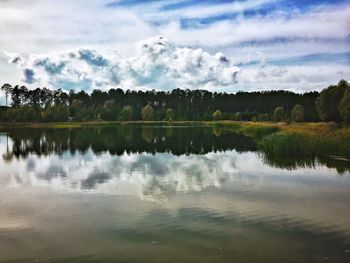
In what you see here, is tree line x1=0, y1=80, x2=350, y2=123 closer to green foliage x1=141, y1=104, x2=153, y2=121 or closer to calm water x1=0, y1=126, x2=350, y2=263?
green foliage x1=141, y1=104, x2=153, y2=121

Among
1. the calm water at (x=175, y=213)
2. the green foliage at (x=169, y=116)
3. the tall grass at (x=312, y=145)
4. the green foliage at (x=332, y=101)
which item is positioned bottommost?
the calm water at (x=175, y=213)

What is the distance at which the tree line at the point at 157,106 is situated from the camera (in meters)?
112

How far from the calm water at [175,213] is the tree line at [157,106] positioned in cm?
7248

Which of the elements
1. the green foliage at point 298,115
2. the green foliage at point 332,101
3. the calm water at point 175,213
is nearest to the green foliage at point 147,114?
the green foliage at point 298,115

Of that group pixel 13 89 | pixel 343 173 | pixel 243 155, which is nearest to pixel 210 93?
pixel 13 89

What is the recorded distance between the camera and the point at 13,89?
14312cm

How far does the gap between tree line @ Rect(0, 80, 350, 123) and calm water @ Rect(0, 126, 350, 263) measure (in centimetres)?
7248

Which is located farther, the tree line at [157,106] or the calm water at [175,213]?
the tree line at [157,106]

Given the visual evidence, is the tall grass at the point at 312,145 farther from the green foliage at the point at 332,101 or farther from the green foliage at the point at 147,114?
the green foliage at the point at 147,114

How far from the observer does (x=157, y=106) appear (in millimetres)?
173125

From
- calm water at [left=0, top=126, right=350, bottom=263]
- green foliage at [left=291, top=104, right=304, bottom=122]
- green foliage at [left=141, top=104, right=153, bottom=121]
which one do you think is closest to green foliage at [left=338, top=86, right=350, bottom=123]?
calm water at [left=0, top=126, right=350, bottom=263]

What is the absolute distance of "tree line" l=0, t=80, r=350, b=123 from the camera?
112m

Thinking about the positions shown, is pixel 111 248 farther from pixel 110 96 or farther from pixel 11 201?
pixel 110 96

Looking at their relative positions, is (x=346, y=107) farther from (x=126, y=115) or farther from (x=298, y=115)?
(x=126, y=115)
